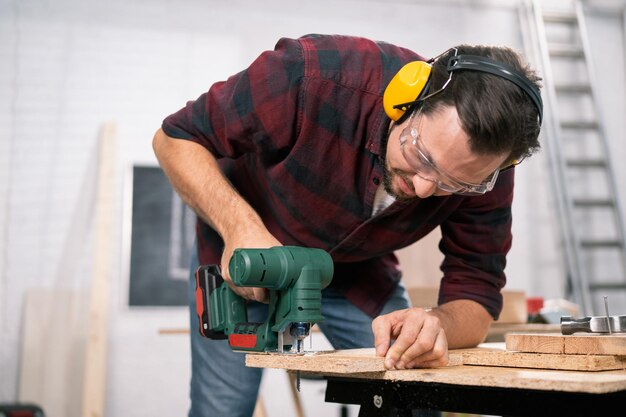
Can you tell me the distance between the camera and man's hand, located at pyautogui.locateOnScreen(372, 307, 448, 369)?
122 centimetres

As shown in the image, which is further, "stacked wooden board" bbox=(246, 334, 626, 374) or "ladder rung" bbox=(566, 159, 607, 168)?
"ladder rung" bbox=(566, 159, 607, 168)

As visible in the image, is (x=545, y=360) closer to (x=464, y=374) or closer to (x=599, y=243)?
(x=464, y=374)

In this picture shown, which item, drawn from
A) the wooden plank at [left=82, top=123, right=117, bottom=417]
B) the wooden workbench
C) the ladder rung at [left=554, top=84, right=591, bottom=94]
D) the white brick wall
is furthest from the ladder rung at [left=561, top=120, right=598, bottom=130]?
the wooden workbench

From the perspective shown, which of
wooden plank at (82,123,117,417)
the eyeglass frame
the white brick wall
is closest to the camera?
the eyeglass frame

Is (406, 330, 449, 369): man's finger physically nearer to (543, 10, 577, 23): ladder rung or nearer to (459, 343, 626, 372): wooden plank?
(459, 343, 626, 372): wooden plank

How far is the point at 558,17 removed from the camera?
209 inches

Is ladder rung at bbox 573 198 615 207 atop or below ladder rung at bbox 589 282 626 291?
atop

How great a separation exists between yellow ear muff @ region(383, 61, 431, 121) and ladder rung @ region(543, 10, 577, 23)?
14.2 ft

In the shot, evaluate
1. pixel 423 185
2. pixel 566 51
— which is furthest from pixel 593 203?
pixel 423 185

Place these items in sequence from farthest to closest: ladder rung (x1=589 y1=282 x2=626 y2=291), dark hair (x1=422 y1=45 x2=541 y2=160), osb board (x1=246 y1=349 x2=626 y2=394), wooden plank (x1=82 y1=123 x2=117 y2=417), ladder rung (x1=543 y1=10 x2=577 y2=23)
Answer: ladder rung (x1=543 y1=10 x2=577 y2=23)
ladder rung (x1=589 y1=282 x2=626 y2=291)
wooden plank (x1=82 y1=123 x2=117 y2=417)
dark hair (x1=422 y1=45 x2=541 y2=160)
osb board (x1=246 y1=349 x2=626 y2=394)

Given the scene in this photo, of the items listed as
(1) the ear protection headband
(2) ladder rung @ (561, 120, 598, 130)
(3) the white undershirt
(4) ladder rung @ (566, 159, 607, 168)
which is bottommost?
(3) the white undershirt

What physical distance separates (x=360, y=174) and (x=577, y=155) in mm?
4051

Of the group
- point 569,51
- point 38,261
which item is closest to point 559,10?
point 569,51

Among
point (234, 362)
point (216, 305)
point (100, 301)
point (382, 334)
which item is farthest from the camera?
point (100, 301)
